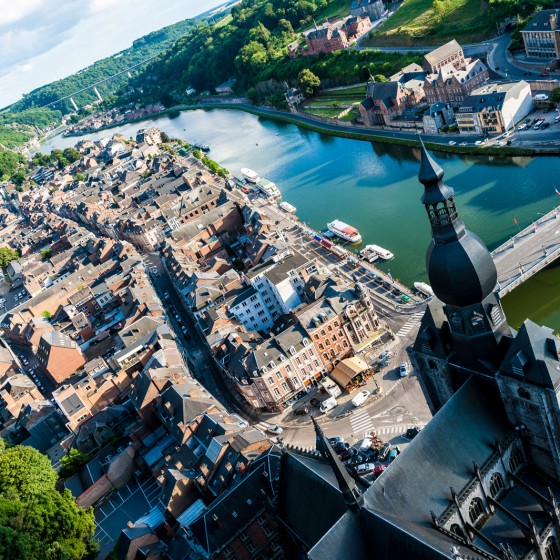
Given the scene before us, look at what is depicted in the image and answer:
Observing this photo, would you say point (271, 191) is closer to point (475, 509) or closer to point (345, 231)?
point (345, 231)

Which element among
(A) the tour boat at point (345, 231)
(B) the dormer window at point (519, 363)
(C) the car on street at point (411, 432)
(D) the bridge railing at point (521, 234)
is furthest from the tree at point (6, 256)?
(B) the dormer window at point (519, 363)

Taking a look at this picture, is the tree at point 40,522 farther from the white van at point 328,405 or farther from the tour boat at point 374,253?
the tour boat at point 374,253

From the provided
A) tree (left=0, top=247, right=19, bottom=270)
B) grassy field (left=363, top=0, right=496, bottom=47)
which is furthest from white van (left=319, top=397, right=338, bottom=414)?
grassy field (left=363, top=0, right=496, bottom=47)

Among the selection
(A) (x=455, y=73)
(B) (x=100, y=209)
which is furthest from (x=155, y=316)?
(A) (x=455, y=73)

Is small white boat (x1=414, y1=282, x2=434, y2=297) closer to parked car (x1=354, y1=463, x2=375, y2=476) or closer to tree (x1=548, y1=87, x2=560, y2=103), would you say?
parked car (x1=354, y1=463, x2=375, y2=476)

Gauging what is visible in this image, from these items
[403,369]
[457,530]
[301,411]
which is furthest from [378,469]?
[457,530]
